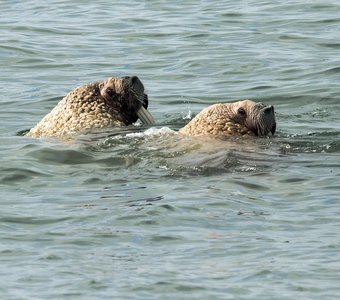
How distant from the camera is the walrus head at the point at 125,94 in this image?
14.6m

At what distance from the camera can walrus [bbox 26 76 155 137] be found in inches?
561

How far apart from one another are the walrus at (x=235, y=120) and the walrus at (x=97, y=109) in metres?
1.11

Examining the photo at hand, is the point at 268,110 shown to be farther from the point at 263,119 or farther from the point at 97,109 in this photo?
the point at 97,109

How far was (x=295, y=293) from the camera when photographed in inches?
334

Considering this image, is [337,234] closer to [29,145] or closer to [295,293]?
[295,293]

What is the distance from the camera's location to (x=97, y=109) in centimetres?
1448

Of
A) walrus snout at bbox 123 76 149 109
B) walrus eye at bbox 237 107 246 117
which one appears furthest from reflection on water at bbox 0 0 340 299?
walrus snout at bbox 123 76 149 109

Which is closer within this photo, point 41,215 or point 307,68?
point 41,215

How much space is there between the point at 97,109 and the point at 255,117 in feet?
6.24

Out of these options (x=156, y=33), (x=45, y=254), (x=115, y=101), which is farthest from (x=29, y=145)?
(x=156, y=33)

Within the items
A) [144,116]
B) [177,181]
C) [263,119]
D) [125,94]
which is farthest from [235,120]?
[177,181]

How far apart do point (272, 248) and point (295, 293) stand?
3.32 feet

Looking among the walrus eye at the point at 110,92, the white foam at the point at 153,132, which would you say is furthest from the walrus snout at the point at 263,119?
the walrus eye at the point at 110,92

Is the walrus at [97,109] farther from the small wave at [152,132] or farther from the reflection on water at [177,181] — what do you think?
the small wave at [152,132]
